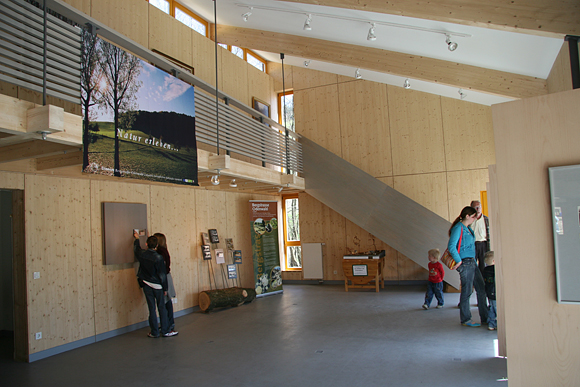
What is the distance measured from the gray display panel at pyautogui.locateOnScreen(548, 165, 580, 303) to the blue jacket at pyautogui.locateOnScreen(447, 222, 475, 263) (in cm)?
313

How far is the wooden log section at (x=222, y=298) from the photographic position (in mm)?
8469

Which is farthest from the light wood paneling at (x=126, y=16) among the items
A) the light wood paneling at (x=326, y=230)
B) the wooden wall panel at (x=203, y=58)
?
the light wood paneling at (x=326, y=230)

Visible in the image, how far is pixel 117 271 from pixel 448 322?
5902 millimetres

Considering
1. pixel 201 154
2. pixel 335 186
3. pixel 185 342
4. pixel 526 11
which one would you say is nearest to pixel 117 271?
pixel 185 342

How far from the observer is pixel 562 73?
192 inches

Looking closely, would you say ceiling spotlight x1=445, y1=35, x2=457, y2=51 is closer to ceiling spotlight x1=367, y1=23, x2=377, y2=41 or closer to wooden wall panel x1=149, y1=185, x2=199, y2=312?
ceiling spotlight x1=367, y1=23, x2=377, y2=41

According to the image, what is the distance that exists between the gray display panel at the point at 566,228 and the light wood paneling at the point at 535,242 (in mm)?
69

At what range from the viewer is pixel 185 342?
630 centimetres

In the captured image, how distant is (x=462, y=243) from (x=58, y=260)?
20.5 feet

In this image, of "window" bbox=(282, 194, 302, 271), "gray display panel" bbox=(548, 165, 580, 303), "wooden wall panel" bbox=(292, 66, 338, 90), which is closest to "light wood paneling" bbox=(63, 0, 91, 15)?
"gray display panel" bbox=(548, 165, 580, 303)

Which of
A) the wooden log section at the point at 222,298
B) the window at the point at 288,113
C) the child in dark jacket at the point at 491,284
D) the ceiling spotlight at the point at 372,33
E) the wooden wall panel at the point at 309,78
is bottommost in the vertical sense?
the wooden log section at the point at 222,298

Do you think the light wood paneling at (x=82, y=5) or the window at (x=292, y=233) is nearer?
the light wood paneling at (x=82, y=5)

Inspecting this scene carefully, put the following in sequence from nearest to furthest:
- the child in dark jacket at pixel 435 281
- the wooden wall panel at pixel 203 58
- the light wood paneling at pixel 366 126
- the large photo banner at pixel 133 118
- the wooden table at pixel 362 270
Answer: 1. the large photo banner at pixel 133 118
2. the child in dark jacket at pixel 435 281
3. the wooden wall panel at pixel 203 58
4. the wooden table at pixel 362 270
5. the light wood paneling at pixel 366 126

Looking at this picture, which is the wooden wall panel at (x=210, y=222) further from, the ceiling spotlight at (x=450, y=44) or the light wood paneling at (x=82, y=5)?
the ceiling spotlight at (x=450, y=44)
